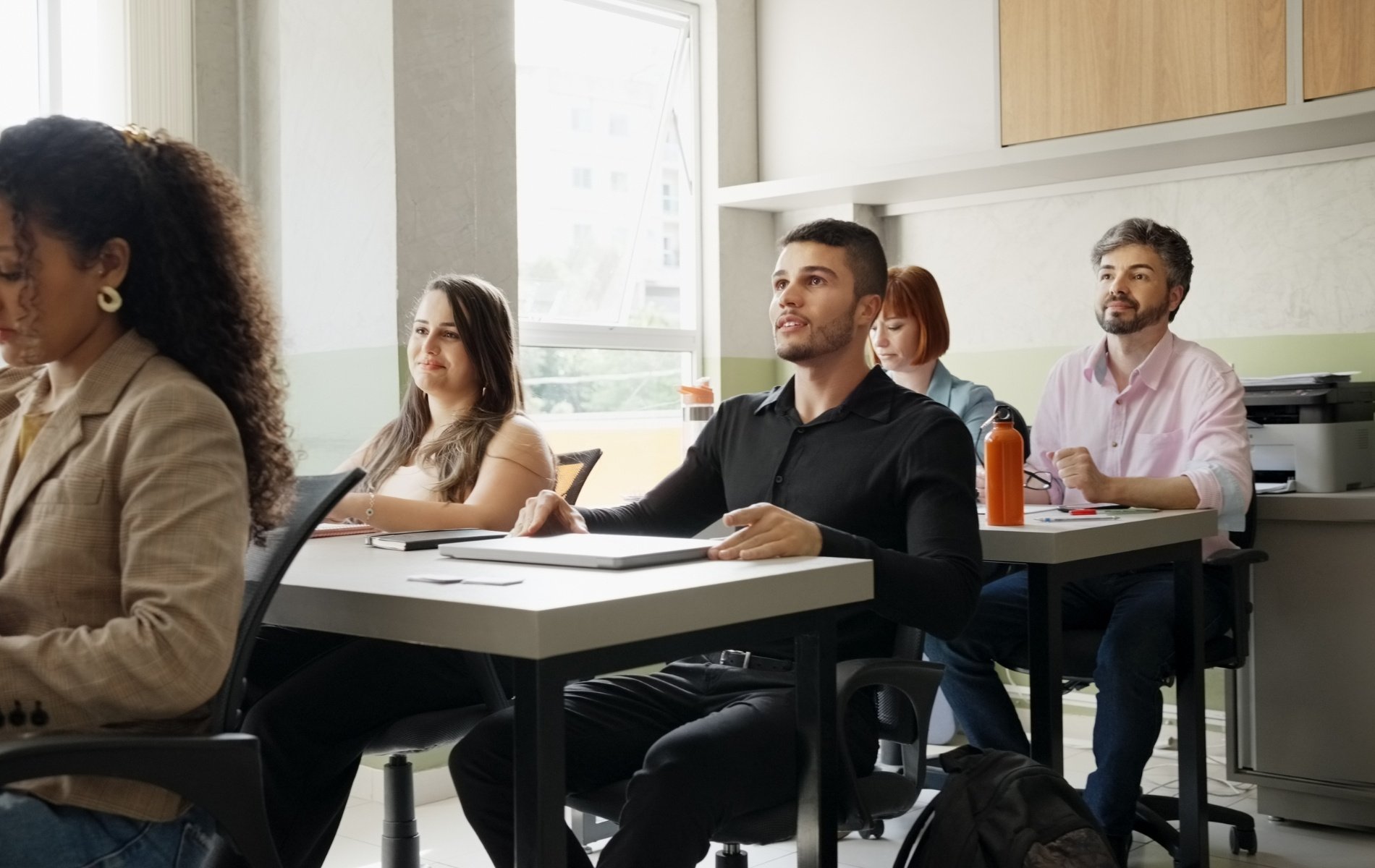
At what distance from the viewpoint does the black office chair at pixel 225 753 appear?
3.84 ft

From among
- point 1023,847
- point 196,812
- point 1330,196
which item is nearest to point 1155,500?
point 1023,847

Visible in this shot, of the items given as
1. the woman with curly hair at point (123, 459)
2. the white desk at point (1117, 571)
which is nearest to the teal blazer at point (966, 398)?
the white desk at point (1117, 571)

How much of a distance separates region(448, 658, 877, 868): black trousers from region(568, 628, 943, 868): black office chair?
3cm

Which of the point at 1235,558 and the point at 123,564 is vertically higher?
the point at 123,564

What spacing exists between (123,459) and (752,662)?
3.42ft

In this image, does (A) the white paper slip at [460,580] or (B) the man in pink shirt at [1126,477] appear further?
(B) the man in pink shirt at [1126,477]

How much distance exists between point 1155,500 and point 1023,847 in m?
1.28

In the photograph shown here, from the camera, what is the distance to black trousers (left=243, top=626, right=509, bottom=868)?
1.96 meters

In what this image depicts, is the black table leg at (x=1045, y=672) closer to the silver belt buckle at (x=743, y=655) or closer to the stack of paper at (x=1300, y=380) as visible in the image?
the silver belt buckle at (x=743, y=655)

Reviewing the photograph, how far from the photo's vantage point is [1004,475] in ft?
8.06

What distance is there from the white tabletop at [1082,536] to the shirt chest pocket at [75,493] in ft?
4.61

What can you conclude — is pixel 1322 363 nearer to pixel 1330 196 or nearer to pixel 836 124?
pixel 1330 196

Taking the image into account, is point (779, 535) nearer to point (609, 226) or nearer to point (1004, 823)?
point (1004, 823)

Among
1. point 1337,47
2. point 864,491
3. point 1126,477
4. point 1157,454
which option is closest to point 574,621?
point 864,491
